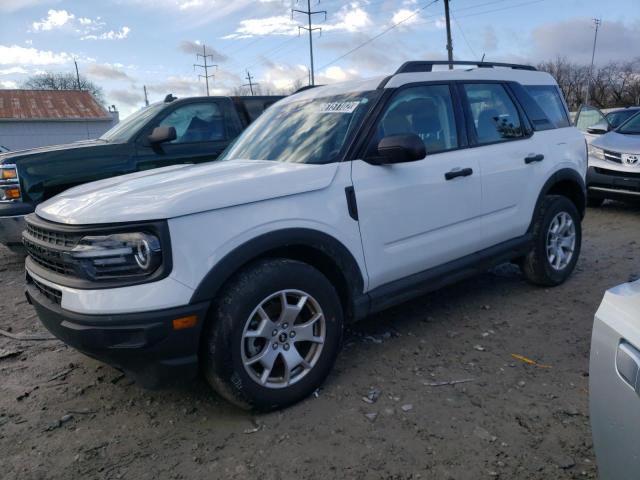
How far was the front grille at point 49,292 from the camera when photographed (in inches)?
102

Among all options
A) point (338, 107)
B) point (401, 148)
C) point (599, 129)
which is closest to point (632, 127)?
point (599, 129)

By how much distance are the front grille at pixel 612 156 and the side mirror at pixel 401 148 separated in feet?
19.8

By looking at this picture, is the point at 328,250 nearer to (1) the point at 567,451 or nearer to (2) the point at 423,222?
(2) the point at 423,222

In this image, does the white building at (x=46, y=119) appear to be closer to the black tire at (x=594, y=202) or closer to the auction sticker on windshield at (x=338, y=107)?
the black tire at (x=594, y=202)

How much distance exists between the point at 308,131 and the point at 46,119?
Result: 2955 cm

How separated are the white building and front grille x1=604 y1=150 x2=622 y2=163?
91.6ft

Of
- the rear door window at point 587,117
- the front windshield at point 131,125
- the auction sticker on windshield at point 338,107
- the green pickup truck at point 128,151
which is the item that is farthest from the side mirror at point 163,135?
the rear door window at point 587,117

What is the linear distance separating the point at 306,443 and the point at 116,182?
1.92 metres

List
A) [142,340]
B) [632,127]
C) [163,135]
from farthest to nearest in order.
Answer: [632,127]
[163,135]
[142,340]

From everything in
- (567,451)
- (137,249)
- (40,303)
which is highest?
(137,249)

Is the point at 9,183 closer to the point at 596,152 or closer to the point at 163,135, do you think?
the point at 163,135

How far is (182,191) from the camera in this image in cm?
256

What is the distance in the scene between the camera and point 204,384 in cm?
320

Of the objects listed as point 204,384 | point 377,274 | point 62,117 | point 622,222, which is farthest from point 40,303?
point 62,117
